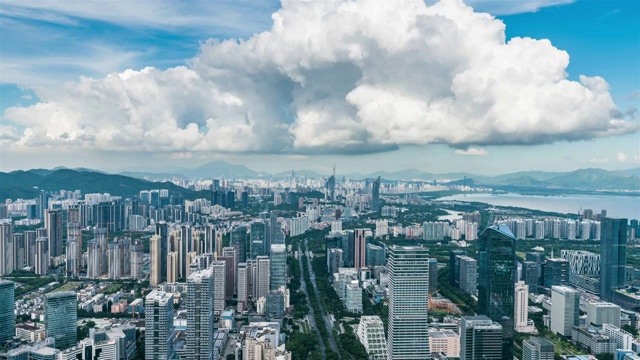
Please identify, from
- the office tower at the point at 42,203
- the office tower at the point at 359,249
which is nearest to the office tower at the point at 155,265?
the office tower at the point at 359,249

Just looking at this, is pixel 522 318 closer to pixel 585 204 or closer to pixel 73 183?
pixel 585 204

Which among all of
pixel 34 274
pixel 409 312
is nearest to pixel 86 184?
pixel 34 274

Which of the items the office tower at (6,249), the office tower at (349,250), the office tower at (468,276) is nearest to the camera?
the office tower at (468,276)

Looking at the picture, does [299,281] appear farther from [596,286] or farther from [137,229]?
[137,229]

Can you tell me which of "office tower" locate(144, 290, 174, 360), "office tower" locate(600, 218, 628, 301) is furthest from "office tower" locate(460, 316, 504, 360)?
"office tower" locate(600, 218, 628, 301)

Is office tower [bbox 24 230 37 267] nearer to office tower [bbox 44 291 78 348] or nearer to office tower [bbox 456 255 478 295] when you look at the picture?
office tower [bbox 44 291 78 348]

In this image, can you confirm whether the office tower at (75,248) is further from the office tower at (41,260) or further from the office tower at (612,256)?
the office tower at (612,256)
